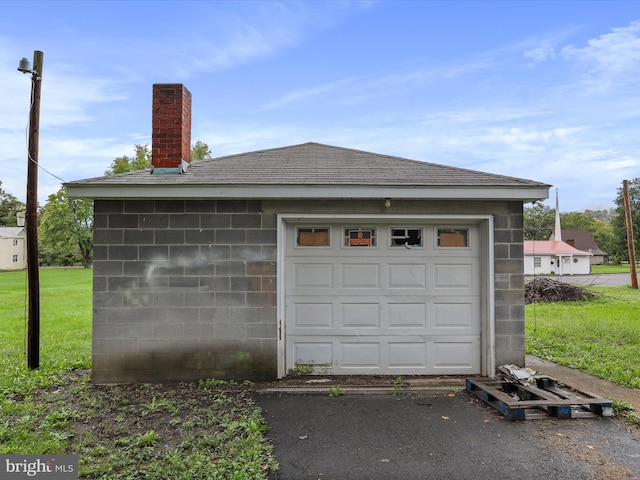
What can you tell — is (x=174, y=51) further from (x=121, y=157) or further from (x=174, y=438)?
(x=121, y=157)

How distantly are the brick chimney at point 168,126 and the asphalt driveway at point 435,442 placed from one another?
3731 millimetres

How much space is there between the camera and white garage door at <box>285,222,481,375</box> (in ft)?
18.7

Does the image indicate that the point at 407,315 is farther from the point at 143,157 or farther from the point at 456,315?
the point at 143,157

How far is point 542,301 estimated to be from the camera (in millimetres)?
14984

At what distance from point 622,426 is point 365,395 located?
106 inches

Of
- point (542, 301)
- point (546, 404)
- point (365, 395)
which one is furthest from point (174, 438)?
point (542, 301)

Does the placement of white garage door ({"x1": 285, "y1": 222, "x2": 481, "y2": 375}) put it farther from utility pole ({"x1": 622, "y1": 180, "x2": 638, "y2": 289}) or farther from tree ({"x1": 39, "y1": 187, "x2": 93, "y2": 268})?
tree ({"x1": 39, "y1": 187, "x2": 93, "y2": 268})

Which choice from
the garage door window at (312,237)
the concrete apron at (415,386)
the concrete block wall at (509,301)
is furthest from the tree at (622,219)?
the garage door window at (312,237)

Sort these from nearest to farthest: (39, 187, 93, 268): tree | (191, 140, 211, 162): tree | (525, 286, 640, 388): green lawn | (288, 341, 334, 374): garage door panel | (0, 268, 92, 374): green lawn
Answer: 1. (288, 341, 334, 374): garage door panel
2. (525, 286, 640, 388): green lawn
3. (0, 268, 92, 374): green lawn
4. (191, 140, 211, 162): tree
5. (39, 187, 93, 268): tree

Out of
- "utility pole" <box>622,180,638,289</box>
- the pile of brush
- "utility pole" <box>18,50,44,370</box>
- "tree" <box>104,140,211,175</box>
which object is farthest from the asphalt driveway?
"tree" <box>104,140,211,175</box>

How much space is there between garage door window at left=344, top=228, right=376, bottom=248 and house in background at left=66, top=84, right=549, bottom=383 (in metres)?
0.01

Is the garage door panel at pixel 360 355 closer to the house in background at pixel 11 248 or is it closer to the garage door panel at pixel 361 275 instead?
the garage door panel at pixel 361 275

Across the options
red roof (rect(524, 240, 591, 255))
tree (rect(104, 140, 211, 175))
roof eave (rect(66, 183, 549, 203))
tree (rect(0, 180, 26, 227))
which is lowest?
red roof (rect(524, 240, 591, 255))

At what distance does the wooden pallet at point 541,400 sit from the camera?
→ 4.25 metres
